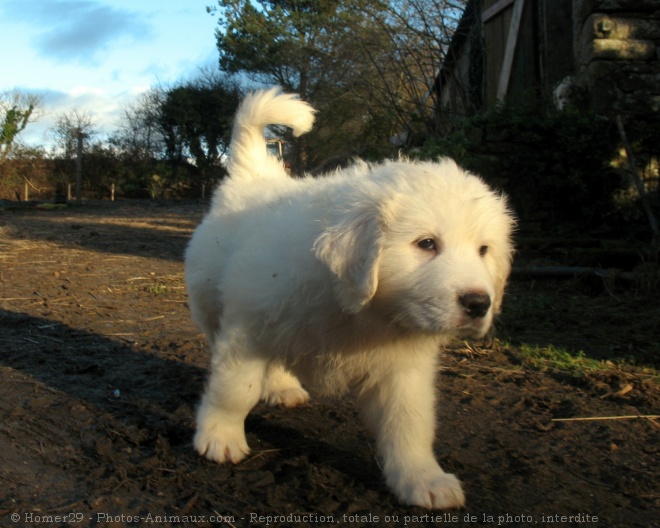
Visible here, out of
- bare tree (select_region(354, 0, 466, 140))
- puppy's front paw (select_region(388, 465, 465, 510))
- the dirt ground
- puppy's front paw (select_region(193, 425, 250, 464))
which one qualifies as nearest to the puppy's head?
puppy's front paw (select_region(388, 465, 465, 510))

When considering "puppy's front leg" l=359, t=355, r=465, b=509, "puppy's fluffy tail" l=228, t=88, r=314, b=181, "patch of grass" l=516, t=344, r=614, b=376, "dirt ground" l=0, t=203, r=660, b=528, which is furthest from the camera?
"patch of grass" l=516, t=344, r=614, b=376

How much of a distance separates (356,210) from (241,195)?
58.0 inches

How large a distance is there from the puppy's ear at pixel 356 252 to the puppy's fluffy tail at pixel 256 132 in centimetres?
172

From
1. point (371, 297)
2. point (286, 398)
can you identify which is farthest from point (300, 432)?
point (371, 297)

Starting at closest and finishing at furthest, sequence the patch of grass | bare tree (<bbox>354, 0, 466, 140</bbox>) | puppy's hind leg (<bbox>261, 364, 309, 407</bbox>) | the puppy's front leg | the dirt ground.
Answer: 1. the dirt ground
2. the puppy's front leg
3. puppy's hind leg (<bbox>261, 364, 309, 407</bbox>)
4. the patch of grass
5. bare tree (<bbox>354, 0, 466, 140</bbox>)

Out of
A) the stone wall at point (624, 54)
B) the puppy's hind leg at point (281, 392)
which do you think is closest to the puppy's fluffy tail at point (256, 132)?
the puppy's hind leg at point (281, 392)

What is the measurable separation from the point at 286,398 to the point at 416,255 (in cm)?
170

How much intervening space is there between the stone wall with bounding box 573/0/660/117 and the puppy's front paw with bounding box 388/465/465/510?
24.3 ft

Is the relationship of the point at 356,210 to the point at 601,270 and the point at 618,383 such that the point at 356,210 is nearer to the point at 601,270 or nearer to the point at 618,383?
the point at 618,383

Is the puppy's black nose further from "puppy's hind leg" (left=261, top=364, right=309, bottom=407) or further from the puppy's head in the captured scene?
"puppy's hind leg" (left=261, top=364, right=309, bottom=407)

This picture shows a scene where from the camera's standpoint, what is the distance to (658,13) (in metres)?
9.05

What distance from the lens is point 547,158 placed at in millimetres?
8953

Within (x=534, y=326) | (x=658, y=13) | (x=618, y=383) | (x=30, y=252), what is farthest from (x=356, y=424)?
(x=658, y=13)

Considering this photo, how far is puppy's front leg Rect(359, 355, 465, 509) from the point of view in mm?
2740
